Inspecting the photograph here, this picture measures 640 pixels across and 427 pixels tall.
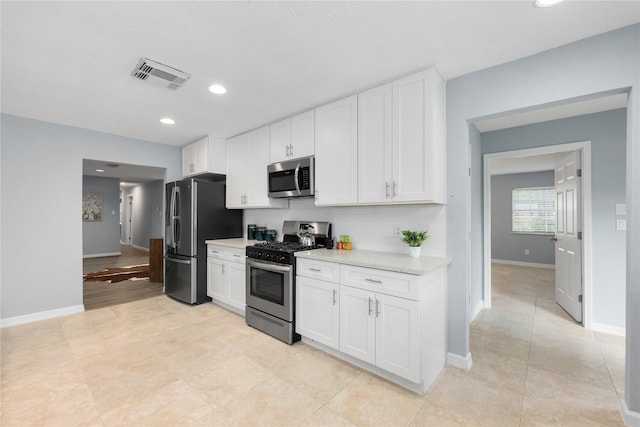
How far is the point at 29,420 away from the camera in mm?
1761

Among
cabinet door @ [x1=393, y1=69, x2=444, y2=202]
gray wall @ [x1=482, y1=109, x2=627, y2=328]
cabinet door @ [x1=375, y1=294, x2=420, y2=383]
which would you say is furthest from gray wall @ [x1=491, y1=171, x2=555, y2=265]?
cabinet door @ [x1=375, y1=294, x2=420, y2=383]

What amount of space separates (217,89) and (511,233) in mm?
7820

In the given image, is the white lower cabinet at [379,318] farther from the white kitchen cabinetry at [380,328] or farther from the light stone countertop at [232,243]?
the light stone countertop at [232,243]

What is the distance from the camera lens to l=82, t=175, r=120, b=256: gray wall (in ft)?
26.8

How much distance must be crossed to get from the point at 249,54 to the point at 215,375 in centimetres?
257

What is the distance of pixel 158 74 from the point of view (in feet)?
7.75

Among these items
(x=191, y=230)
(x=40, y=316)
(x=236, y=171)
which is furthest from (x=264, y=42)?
(x=40, y=316)

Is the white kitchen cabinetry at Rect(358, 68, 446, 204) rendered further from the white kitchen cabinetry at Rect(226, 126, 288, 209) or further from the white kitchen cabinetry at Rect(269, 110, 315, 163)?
the white kitchen cabinetry at Rect(226, 126, 288, 209)

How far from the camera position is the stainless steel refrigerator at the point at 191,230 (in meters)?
3.95

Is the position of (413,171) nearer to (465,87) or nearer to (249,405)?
(465,87)

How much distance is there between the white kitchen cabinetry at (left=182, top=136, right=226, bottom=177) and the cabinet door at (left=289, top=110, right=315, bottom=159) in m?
1.55

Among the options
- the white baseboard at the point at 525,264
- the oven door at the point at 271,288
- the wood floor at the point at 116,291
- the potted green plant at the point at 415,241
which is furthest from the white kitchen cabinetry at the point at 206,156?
the white baseboard at the point at 525,264

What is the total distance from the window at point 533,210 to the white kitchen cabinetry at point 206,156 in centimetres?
735

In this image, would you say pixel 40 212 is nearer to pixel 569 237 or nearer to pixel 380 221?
pixel 380 221
